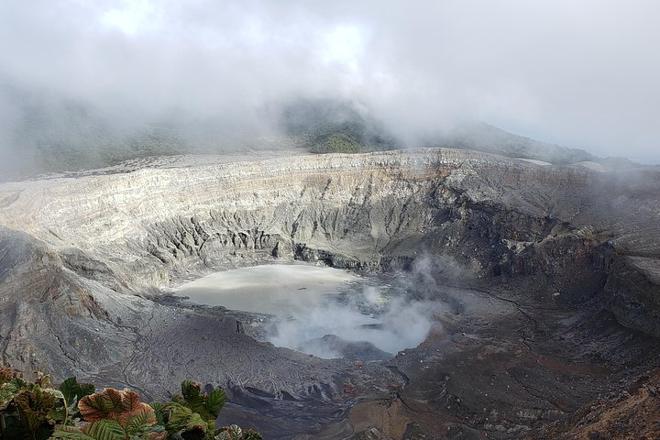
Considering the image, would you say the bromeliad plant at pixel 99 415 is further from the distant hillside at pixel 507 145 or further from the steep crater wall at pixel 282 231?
the distant hillside at pixel 507 145

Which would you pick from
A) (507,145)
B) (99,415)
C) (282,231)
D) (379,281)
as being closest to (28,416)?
(99,415)

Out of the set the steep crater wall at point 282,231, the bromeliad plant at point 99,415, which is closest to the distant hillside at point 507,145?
the steep crater wall at point 282,231

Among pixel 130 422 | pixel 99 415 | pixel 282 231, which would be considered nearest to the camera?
pixel 130 422

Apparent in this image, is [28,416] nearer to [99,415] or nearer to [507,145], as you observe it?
[99,415]

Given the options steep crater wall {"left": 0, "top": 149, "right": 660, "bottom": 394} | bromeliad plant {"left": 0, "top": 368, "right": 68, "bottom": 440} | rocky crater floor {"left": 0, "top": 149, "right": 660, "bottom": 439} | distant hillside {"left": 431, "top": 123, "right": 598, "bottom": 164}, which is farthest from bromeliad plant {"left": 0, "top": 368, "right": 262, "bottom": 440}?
distant hillside {"left": 431, "top": 123, "right": 598, "bottom": 164}

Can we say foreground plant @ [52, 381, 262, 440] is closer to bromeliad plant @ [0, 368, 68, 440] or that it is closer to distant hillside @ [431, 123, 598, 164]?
bromeliad plant @ [0, 368, 68, 440]

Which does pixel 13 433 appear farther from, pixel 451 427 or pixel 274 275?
pixel 274 275

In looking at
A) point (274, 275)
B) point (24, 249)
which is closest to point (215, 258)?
point (274, 275)

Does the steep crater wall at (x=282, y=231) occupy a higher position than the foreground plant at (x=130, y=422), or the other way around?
the foreground plant at (x=130, y=422)
